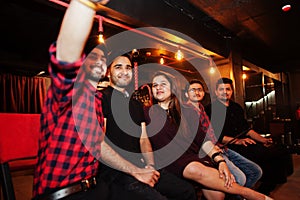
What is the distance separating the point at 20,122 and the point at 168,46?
9.87 feet

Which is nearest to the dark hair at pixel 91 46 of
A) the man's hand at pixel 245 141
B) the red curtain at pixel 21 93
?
the man's hand at pixel 245 141

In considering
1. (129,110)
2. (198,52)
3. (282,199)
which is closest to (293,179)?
(282,199)

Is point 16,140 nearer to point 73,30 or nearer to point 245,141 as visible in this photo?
point 73,30

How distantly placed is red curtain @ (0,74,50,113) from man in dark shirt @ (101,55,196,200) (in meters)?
3.56

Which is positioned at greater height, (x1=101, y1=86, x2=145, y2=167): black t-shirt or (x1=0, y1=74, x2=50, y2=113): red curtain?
(x1=0, y1=74, x2=50, y2=113): red curtain

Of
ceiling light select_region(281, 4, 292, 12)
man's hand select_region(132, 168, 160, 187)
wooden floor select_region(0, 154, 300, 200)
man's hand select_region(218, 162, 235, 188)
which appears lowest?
wooden floor select_region(0, 154, 300, 200)

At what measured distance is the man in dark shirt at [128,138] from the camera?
1.47m

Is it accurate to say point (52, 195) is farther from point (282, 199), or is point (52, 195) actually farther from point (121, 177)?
point (282, 199)

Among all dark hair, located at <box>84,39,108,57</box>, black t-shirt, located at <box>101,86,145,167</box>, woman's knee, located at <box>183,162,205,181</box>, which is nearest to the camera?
dark hair, located at <box>84,39,108,57</box>

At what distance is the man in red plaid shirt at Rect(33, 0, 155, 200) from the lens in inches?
30.7

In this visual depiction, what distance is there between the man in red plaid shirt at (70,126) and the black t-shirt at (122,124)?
1.10 ft

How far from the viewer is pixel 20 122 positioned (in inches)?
60.7

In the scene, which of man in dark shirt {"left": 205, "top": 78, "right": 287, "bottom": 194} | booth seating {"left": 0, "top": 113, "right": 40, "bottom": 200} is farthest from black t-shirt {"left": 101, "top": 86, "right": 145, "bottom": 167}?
man in dark shirt {"left": 205, "top": 78, "right": 287, "bottom": 194}

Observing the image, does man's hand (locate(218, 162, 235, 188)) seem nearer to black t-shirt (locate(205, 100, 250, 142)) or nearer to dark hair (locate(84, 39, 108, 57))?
black t-shirt (locate(205, 100, 250, 142))
